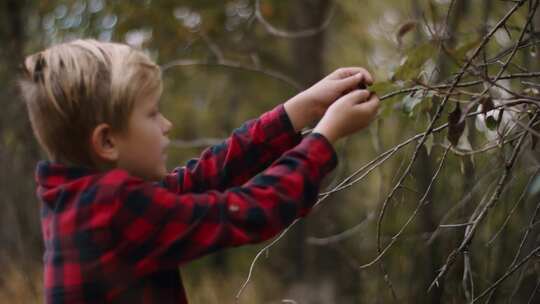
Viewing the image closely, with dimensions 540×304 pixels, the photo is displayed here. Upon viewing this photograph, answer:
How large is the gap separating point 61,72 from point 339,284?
15.7 feet

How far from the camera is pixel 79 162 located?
1221 millimetres

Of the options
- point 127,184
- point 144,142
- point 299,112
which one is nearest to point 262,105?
point 299,112

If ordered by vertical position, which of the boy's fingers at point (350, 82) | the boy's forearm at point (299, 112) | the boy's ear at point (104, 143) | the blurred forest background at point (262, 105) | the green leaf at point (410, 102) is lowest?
the blurred forest background at point (262, 105)

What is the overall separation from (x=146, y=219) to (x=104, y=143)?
0.17 metres

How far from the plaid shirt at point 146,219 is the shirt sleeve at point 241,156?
0.83ft

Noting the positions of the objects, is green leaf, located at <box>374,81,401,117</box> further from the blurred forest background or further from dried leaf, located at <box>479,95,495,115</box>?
the blurred forest background

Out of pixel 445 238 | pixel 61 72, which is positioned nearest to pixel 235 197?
pixel 61 72

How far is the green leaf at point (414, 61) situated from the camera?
1509mm

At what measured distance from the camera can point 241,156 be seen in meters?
1.46

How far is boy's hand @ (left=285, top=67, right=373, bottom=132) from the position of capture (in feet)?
4.31

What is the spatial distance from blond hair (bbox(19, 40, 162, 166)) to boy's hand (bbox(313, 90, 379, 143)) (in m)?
0.32

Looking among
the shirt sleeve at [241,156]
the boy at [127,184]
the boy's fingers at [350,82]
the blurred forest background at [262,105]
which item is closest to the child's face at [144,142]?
the boy at [127,184]

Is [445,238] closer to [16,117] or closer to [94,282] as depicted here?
[94,282]

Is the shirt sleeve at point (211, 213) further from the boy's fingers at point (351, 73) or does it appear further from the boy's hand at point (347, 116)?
the boy's fingers at point (351, 73)
